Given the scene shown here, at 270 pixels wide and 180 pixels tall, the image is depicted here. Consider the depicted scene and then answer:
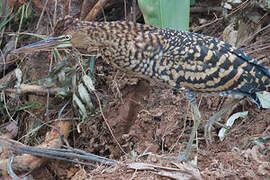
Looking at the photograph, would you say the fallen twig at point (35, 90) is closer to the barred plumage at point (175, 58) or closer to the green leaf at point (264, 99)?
the barred plumage at point (175, 58)

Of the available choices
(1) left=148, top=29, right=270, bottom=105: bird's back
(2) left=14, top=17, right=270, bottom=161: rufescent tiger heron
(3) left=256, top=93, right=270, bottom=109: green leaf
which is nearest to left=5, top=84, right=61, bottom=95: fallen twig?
(2) left=14, top=17, right=270, bottom=161: rufescent tiger heron

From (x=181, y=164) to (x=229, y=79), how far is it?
0.84 metres

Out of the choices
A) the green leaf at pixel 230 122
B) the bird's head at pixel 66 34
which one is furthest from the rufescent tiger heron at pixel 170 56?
the green leaf at pixel 230 122

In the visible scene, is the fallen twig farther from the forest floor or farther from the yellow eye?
the yellow eye

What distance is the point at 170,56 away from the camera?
3.30m

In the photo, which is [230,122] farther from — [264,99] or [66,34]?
[66,34]

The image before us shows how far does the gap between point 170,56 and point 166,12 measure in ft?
2.97

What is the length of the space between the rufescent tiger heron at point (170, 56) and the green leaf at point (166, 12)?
73cm

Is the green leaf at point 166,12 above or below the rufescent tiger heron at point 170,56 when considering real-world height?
above

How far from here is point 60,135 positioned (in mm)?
4047

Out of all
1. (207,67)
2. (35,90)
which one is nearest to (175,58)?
(207,67)

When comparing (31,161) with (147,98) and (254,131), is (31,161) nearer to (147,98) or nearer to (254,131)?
(147,98)

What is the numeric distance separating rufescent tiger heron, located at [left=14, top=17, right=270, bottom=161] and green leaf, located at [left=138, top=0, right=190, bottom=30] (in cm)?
73

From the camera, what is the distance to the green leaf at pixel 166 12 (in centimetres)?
403
